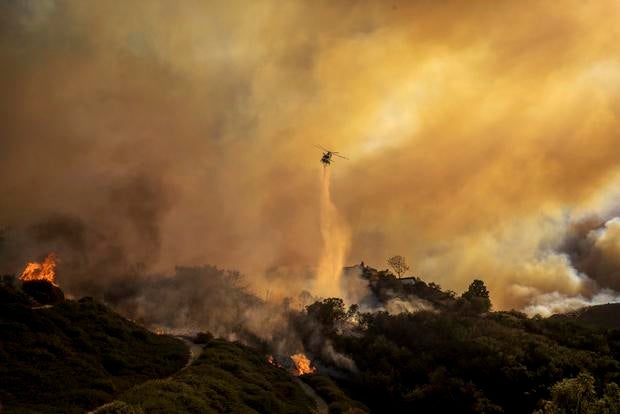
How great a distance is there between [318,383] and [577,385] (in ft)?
274

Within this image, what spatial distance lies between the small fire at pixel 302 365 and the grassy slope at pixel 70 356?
50.8 meters

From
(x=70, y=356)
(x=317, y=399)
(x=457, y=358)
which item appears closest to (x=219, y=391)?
(x=70, y=356)

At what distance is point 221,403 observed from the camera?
194ft

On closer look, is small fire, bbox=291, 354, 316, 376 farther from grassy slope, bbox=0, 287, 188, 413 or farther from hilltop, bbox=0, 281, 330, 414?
grassy slope, bbox=0, 287, 188, 413

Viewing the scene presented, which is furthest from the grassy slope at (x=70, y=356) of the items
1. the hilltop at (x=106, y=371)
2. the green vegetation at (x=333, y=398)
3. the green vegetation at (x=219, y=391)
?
the green vegetation at (x=333, y=398)

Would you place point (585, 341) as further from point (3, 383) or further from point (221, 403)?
point (3, 383)

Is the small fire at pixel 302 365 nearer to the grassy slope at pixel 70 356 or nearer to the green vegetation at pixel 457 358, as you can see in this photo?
the green vegetation at pixel 457 358

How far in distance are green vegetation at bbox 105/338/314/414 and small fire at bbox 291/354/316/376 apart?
29.7 m

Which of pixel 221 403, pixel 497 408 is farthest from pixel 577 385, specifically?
pixel 497 408

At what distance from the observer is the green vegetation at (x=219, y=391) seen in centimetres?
4934

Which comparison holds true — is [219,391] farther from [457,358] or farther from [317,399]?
[457,358]

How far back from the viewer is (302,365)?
14000 cm

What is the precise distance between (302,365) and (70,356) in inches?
3498

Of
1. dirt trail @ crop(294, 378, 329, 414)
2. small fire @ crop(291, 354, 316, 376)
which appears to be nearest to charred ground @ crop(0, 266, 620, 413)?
dirt trail @ crop(294, 378, 329, 414)
